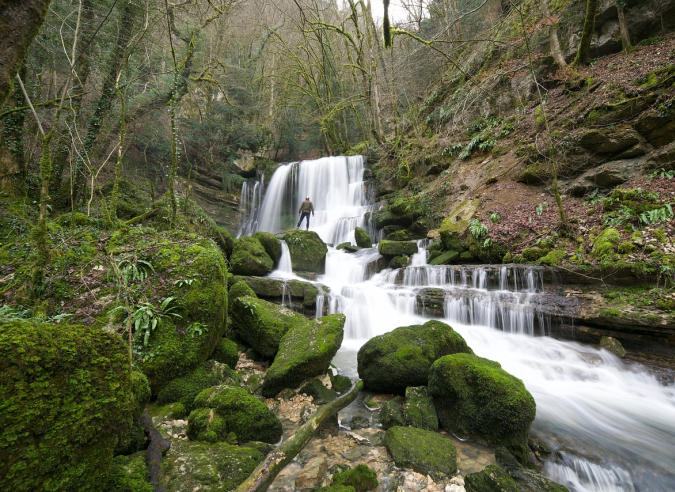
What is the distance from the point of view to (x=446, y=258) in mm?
9375

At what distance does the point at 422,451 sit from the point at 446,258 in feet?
23.5

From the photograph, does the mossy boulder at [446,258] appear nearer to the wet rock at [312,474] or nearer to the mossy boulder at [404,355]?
the mossy boulder at [404,355]

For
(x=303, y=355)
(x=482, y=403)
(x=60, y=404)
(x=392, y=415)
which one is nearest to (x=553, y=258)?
(x=482, y=403)

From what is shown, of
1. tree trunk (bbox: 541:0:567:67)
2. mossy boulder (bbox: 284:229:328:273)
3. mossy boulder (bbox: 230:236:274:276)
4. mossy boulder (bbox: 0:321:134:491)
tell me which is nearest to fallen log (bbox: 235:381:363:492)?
mossy boulder (bbox: 0:321:134:491)

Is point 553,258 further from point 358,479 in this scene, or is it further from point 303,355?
point 358,479

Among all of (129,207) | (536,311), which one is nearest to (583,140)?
(536,311)

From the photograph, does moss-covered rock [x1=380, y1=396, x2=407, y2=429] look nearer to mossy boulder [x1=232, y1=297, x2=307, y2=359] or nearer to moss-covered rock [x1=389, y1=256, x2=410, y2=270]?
mossy boulder [x1=232, y1=297, x2=307, y2=359]

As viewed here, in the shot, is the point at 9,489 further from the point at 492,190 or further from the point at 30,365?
the point at 492,190

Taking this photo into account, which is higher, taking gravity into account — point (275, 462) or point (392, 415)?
point (275, 462)

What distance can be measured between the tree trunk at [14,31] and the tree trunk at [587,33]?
12944 mm

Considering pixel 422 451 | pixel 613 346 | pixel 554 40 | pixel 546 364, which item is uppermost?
pixel 554 40

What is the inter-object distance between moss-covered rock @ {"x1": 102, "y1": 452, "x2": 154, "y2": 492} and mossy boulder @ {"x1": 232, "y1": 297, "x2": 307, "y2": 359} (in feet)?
9.91

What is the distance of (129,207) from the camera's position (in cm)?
813

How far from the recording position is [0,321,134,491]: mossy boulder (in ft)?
3.81
